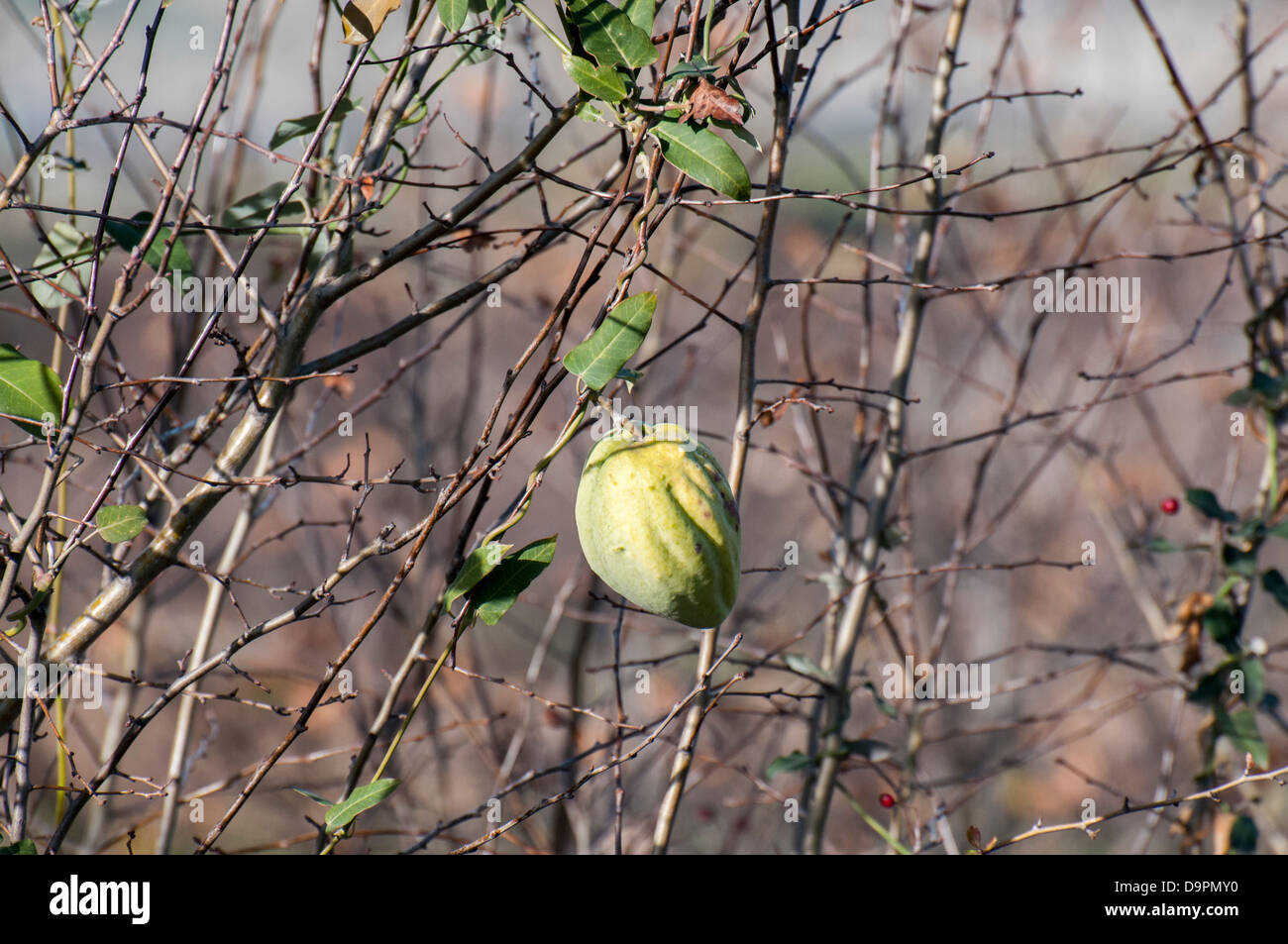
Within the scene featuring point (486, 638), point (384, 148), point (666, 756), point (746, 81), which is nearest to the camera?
point (384, 148)

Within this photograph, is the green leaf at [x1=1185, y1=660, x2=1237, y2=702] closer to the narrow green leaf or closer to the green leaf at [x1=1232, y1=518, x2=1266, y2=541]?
the green leaf at [x1=1232, y1=518, x2=1266, y2=541]

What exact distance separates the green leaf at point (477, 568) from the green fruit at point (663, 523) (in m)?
0.10

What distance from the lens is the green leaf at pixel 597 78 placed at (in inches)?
40.5

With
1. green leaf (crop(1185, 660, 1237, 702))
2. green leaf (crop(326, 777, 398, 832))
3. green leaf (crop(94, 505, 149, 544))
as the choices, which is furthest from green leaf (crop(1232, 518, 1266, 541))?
green leaf (crop(94, 505, 149, 544))

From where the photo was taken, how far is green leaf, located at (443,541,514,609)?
110 centimetres

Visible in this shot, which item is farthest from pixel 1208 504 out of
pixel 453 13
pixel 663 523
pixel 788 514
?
pixel 788 514

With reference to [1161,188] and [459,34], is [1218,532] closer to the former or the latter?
[459,34]

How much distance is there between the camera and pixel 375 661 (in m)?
3.71

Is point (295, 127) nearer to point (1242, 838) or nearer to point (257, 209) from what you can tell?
point (257, 209)

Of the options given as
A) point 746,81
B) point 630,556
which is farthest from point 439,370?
point 630,556

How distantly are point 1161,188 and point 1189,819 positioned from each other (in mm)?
3269

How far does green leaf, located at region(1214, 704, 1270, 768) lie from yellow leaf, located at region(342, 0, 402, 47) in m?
1.94

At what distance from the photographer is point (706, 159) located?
39.8 inches

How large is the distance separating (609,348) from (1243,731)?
63.6 inches
